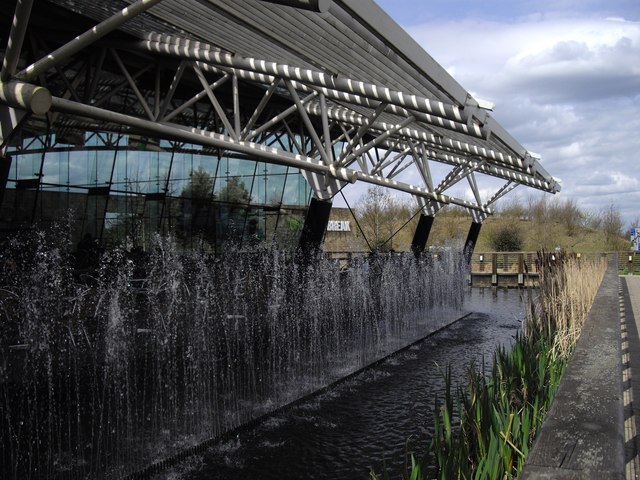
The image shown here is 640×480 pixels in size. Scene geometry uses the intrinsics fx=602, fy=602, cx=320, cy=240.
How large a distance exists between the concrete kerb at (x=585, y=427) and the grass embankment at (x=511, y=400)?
0.74 metres

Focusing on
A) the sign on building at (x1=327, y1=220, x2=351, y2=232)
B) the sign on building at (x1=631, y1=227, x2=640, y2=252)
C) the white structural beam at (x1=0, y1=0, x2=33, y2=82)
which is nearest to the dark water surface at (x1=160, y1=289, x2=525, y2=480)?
the white structural beam at (x1=0, y1=0, x2=33, y2=82)

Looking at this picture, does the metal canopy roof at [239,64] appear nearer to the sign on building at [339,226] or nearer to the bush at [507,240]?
the sign on building at [339,226]

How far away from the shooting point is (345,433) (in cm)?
732

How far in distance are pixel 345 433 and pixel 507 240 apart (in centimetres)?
4104

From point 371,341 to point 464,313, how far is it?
7375 mm

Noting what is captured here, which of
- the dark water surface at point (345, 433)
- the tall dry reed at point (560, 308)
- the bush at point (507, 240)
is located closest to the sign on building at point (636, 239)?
the bush at point (507, 240)

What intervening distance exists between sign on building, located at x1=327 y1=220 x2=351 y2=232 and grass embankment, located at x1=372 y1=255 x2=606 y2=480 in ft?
90.1

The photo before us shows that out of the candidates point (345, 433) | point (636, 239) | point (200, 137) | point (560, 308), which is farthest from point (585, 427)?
point (636, 239)

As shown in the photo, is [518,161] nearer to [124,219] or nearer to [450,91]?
[450,91]

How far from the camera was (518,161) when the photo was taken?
15.6 metres

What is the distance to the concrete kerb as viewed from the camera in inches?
55.8

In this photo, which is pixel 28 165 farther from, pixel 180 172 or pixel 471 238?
pixel 471 238

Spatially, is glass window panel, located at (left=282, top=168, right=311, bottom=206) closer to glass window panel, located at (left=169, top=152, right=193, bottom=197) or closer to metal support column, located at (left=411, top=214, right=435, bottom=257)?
glass window panel, located at (left=169, top=152, right=193, bottom=197)

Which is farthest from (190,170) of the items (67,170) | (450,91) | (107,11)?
(450,91)
